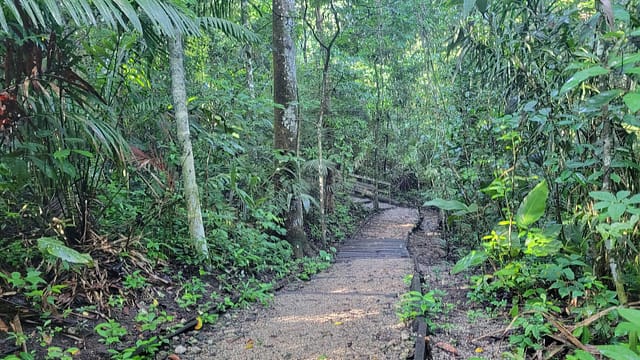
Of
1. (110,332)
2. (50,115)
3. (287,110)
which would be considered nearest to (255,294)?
(110,332)

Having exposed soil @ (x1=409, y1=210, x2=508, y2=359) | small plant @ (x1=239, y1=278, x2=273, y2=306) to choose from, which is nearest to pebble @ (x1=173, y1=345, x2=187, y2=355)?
small plant @ (x1=239, y1=278, x2=273, y2=306)

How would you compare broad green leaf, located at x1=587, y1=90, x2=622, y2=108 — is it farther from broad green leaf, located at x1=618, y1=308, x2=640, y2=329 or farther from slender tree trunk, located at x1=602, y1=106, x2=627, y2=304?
broad green leaf, located at x1=618, y1=308, x2=640, y2=329

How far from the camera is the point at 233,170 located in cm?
494

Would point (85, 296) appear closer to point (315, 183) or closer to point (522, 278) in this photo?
point (522, 278)

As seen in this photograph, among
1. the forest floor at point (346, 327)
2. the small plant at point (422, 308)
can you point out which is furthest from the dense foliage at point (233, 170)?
the small plant at point (422, 308)

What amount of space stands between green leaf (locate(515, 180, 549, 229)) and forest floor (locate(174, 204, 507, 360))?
78cm

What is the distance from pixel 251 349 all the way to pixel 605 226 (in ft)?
7.72

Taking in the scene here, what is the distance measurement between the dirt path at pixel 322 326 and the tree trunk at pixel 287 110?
1558mm

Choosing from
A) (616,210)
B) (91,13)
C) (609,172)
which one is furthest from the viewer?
(609,172)

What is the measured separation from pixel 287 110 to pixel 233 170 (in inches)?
93.5

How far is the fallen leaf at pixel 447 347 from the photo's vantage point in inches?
108

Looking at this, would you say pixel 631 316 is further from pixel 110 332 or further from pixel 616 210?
pixel 110 332

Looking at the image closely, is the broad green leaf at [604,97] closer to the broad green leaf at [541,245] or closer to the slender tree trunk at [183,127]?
the broad green leaf at [541,245]

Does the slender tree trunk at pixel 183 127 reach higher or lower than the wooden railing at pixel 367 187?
higher
